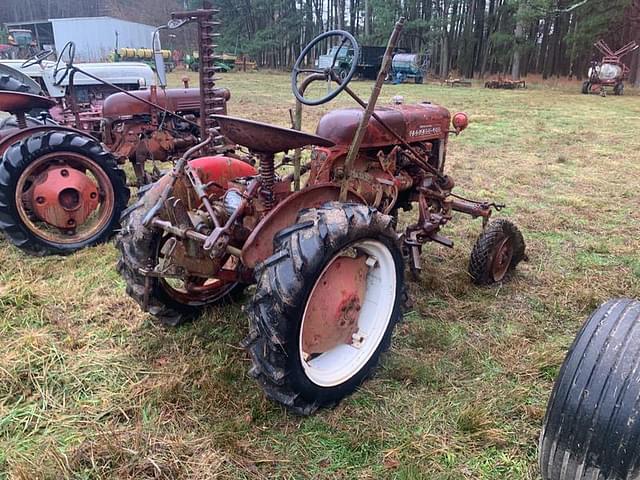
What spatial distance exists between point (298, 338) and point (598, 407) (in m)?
1.01

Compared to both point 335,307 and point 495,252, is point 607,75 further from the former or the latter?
point 335,307

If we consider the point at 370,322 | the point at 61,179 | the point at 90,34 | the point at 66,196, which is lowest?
the point at 370,322

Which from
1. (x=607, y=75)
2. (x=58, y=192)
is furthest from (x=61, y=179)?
(x=607, y=75)

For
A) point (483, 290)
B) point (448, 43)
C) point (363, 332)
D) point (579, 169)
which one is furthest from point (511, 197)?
point (448, 43)

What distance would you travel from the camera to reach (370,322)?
2402 mm

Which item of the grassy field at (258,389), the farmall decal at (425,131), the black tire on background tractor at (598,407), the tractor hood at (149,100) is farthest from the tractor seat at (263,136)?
the tractor hood at (149,100)

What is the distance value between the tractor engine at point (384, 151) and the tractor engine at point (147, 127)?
224 cm

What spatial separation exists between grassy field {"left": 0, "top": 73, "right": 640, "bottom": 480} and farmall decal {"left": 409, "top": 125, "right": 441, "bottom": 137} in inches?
36.1

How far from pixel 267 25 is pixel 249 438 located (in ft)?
114

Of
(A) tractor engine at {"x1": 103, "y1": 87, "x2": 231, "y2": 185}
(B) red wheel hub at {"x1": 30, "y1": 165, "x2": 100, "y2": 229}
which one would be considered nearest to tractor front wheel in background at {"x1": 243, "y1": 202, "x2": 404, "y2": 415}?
(B) red wheel hub at {"x1": 30, "y1": 165, "x2": 100, "y2": 229}

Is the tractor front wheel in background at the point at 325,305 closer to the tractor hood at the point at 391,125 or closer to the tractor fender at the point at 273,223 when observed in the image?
the tractor fender at the point at 273,223

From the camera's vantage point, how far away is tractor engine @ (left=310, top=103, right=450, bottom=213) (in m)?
2.88

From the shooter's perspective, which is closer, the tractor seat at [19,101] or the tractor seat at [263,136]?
the tractor seat at [263,136]

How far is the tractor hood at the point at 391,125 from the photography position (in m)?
2.92
